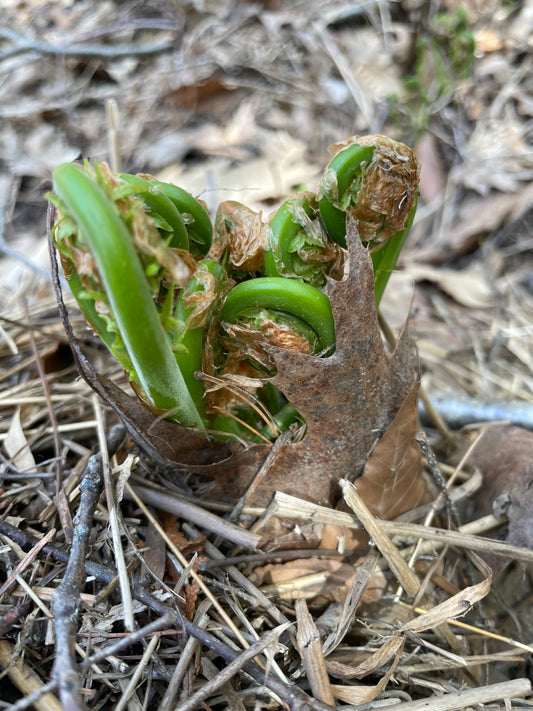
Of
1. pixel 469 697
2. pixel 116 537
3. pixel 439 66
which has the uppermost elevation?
pixel 439 66

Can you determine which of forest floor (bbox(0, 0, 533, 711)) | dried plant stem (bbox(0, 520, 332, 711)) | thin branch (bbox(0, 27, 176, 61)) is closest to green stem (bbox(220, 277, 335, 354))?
forest floor (bbox(0, 0, 533, 711))

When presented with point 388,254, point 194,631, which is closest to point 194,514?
point 194,631

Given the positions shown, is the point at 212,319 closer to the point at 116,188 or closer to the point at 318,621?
the point at 116,188

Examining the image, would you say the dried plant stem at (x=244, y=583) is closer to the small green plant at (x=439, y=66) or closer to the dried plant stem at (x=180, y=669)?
the dried plant stem at (x=180, y=669)

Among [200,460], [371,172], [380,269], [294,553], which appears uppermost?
[371,172]

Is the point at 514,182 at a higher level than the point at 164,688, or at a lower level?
lower

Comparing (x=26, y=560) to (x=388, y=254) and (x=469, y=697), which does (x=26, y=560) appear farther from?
(x=388, y=254)

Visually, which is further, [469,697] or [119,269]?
[469,697]

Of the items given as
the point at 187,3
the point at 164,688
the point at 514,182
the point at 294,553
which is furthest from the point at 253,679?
the point at 187,3

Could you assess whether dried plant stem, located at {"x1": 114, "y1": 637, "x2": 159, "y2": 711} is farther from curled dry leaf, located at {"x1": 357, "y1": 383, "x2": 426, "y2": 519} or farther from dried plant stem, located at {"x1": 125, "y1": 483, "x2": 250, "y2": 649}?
curled dry leaf, located at {"x1": 357, "y1": 383, "x2": 426, "y2": 519}
